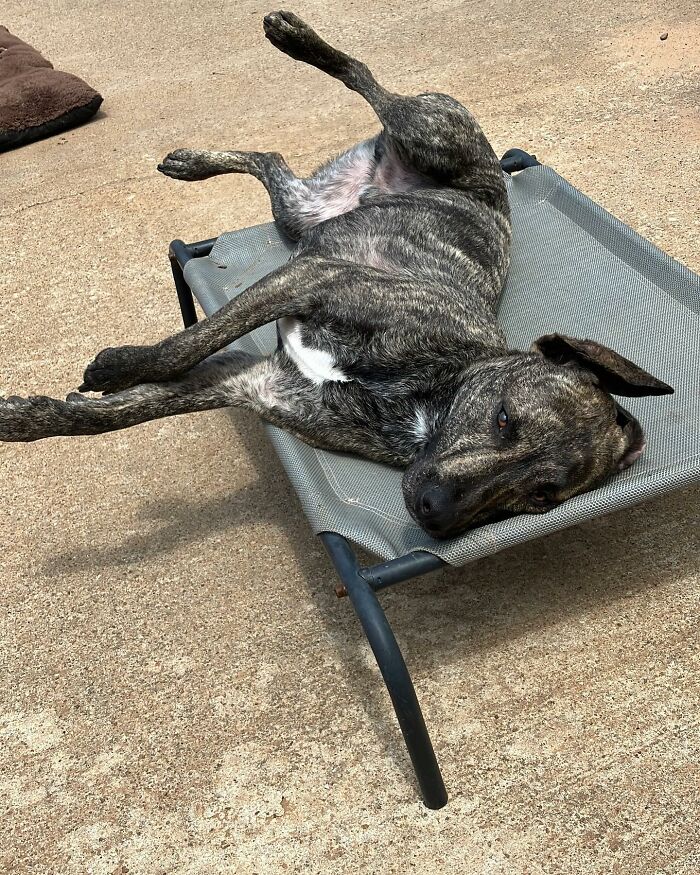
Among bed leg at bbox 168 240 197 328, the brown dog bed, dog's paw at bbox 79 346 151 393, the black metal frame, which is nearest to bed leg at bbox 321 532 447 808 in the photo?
the black metal frame

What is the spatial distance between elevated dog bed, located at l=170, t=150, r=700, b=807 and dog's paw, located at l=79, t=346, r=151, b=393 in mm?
461

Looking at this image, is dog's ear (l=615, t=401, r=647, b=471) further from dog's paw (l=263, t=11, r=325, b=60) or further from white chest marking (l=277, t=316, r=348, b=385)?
dog's paw (l=263, t=11, r=325, b=60)

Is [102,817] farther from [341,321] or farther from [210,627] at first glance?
[341,321]

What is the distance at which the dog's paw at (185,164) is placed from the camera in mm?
3959

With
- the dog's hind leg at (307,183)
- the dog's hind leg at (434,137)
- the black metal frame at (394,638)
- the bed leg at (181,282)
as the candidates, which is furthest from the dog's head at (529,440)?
the bed leg at (181,282)

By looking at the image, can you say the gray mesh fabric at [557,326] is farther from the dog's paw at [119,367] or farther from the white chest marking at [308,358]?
the dog's paw at [119,367]

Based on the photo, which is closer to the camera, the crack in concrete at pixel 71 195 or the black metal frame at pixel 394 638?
the black metal frame at pixel 394 638

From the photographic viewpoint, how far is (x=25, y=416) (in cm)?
284

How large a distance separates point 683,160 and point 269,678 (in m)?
3.93

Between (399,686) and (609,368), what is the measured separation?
1.04 m

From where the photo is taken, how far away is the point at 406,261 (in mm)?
3295

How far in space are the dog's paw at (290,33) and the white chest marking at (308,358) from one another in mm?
1512

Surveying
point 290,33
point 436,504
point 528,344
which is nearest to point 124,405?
point 436,504

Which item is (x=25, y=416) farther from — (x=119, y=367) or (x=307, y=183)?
(x=307, y=183)
